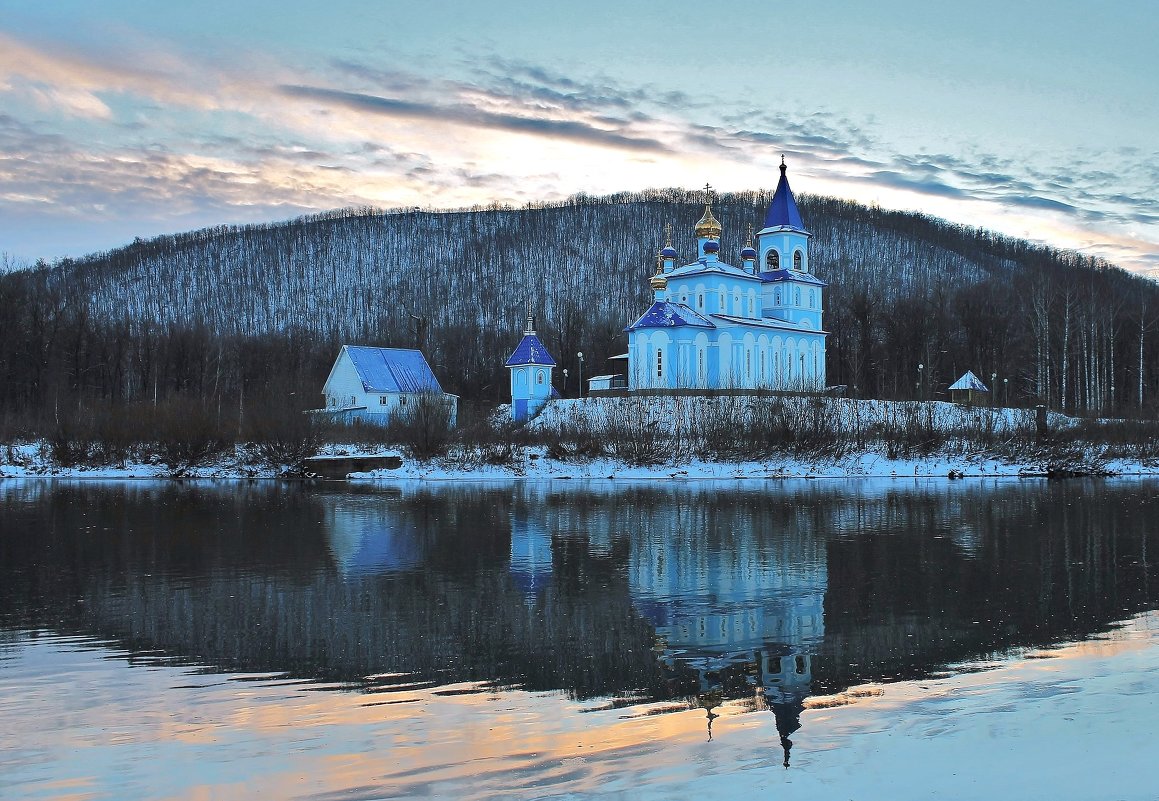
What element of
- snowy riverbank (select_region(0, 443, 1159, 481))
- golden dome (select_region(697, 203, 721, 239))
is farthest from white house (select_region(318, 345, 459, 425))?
golden dome (select_region(697, 203, 721, 239))

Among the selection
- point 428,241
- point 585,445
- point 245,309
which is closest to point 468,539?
point 585,445

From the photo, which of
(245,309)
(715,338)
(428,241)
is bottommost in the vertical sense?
(715,338)

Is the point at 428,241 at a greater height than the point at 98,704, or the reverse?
the point at 428,241

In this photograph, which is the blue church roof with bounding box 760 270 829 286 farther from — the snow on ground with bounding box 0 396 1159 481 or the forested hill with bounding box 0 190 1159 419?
the snow on ground with bounding box 0 396 1159 481

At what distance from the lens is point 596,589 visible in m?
14.4

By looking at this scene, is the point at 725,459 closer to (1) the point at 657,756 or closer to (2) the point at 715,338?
(2) the point at 715,338

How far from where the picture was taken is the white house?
60.7 meters

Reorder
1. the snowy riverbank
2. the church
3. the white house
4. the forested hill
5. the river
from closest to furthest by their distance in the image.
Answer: the river → the snowy riverbank → the church → the white house → the forested hill

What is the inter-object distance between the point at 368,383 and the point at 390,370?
2223 mm

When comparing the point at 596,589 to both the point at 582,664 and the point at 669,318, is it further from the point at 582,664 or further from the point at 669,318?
the point at 669,318

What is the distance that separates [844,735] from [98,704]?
604cm

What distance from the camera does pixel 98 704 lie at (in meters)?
9.04

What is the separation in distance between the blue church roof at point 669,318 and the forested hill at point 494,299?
21682mm

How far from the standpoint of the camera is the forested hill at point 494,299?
262 ft
